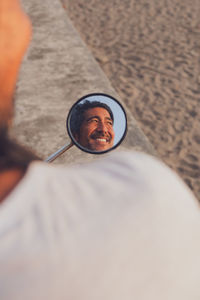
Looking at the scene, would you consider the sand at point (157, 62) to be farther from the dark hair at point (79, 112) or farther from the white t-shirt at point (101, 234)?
the white t-shirt at point (101, 234)

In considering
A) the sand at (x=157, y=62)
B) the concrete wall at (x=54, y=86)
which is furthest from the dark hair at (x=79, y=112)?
the sand at (x=157, y=62)

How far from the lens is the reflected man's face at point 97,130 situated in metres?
1.48

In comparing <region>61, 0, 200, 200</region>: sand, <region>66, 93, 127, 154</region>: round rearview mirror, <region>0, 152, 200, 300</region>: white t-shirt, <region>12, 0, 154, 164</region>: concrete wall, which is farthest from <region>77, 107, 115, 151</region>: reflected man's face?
<region>61, 0, 200, 200</region>: sand

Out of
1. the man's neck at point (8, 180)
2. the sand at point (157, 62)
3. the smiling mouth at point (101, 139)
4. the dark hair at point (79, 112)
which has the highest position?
the man's neck at point (8, 180)

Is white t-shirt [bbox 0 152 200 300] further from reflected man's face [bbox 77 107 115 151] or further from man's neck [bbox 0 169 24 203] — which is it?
reflected man's face [bbox 77 107 115 151]

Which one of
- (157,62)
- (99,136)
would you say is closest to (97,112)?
(99,136)

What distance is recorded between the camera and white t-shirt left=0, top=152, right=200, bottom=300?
581mm

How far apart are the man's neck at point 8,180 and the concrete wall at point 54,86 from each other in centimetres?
256

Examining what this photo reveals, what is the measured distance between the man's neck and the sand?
3212 millimetres

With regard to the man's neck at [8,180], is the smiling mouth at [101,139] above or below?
below

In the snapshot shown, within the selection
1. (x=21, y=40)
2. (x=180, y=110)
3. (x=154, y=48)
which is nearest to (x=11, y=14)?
(x=21, y=40)

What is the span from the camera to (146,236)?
661 mm

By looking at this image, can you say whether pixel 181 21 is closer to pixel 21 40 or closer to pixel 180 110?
pixel 180 110

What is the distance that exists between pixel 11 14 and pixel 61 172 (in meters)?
0.24
